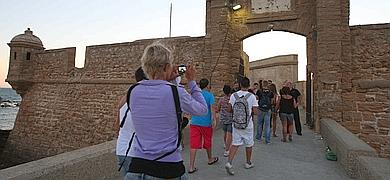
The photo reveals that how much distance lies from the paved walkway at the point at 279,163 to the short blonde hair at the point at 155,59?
308 cm

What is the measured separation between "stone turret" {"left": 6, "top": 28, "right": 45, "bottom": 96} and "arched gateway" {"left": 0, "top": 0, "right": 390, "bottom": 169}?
0.05 m

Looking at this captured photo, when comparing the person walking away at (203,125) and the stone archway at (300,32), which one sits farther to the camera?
the stone archway at (300,32)

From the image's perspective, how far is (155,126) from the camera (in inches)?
73.4

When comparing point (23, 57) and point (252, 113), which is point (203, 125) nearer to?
point (252, 113)

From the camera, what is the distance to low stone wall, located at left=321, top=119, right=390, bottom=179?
3.64 metres

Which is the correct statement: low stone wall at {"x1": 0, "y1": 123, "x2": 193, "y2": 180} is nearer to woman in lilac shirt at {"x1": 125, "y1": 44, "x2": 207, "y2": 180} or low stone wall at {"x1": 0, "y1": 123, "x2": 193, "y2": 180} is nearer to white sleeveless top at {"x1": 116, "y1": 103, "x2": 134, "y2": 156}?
white sleeveless top at {"x1": 116, "y1": 103, "x2": 134, "y2": 156}

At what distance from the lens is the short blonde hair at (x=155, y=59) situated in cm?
195

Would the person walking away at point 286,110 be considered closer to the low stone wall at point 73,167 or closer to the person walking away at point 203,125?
the person walking away at point 203,125

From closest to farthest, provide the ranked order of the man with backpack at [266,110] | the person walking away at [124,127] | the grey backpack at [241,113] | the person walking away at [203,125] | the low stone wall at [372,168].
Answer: the person walking away at [124,127] → the low stone wall at [372,168] → the grey backpack at [241,113] → the person walking away at [203,125] → the man with backpack at [266,110]

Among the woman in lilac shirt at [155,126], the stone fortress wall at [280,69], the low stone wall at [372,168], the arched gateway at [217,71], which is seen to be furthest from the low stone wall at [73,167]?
the stone fortress wall at [280,69]

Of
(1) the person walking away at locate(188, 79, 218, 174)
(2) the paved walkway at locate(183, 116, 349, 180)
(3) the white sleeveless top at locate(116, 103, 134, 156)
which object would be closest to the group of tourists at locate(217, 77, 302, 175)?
(2) the paved walkway at locate(183, 116, 349, 180)

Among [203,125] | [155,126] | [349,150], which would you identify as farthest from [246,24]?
[155,126]

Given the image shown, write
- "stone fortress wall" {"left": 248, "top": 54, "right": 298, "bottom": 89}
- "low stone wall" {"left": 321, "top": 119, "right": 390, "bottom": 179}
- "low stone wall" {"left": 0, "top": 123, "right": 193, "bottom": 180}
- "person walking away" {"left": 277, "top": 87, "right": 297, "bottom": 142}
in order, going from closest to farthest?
"low stone wall" {"left": 0, "top": 123, "right": 193, "bottom": 180}, "low stone wall" {"left": 321, "top": 119, "right": 390, "bottom": 179}, "person walking away" {"left": 277, "top": 87, "right": 297, "bottom": 142}, "stone fortress wall" {"left": 248, "top": 54, "right": 298, "bottom": 89}

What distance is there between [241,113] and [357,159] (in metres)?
1.84
